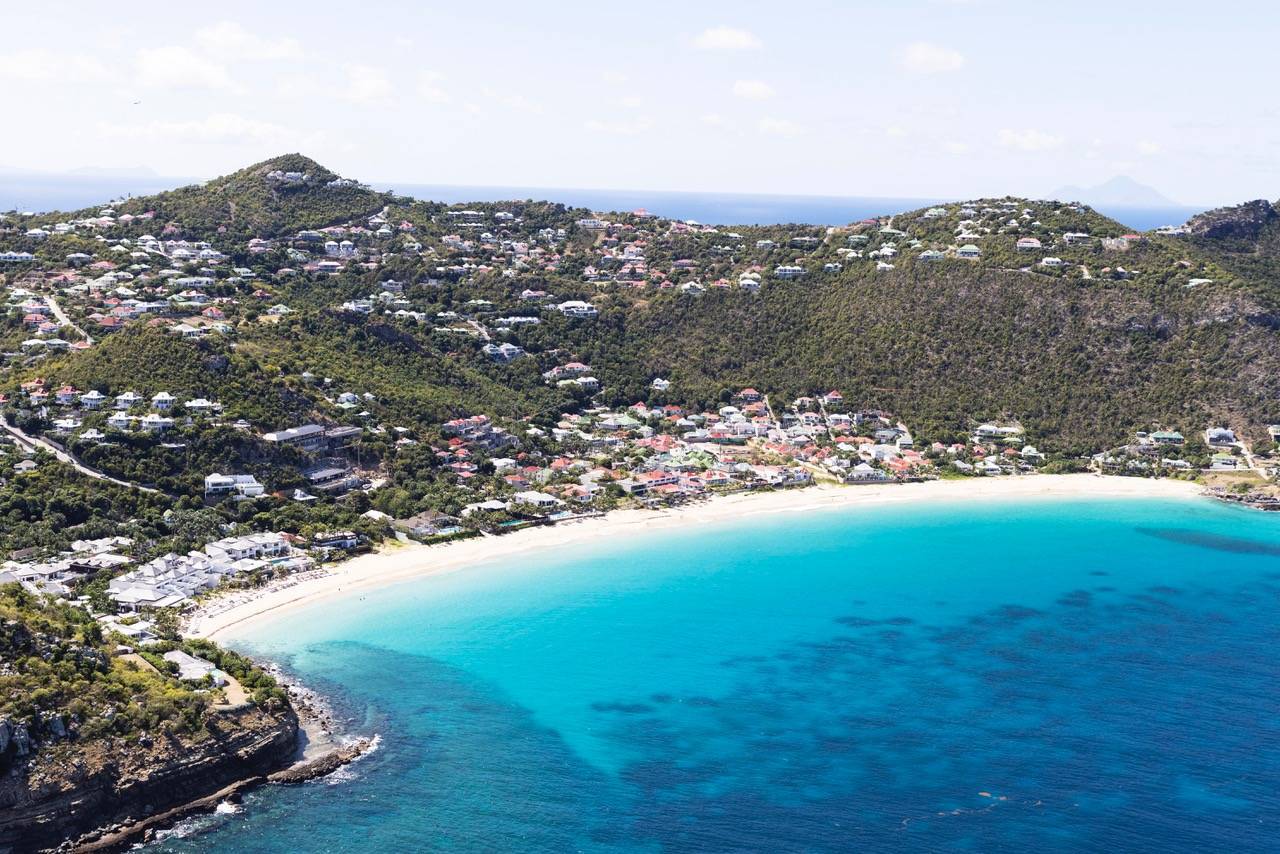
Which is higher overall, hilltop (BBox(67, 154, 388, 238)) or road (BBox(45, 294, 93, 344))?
hilltop (BBox(67, 154, 388, 238))

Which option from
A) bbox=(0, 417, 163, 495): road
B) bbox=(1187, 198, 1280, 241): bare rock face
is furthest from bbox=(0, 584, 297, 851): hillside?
bbox=(1187, 198, 1280, 241): bare rock face

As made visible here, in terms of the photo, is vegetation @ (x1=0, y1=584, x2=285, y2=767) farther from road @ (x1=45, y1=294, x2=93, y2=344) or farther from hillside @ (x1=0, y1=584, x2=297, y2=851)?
road @ (x1=45, y1=294, x2=93, y2=344)

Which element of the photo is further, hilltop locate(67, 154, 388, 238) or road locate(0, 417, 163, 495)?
hilltop locate(67, 154, 388, 238)

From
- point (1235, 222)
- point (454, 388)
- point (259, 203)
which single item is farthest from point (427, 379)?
point (1235, 222)

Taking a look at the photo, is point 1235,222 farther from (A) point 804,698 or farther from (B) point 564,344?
(A) point 804,698

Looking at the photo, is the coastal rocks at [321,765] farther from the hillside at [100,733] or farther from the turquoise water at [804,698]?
the hillside at [100,733]

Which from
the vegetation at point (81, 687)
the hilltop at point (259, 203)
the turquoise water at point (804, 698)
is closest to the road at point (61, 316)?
the hilltop at point (259, 203)

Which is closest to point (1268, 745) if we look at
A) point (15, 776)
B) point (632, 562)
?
point (632, 562)

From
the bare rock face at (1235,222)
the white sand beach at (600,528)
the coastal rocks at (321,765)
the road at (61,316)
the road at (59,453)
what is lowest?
the coastal rocks at (321,765)
